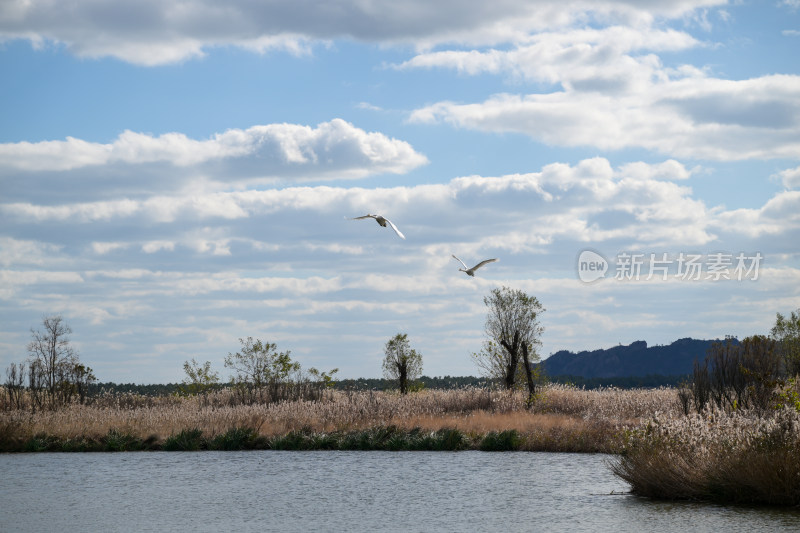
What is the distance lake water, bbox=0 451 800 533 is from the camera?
723 inches

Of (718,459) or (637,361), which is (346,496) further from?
(637,361)

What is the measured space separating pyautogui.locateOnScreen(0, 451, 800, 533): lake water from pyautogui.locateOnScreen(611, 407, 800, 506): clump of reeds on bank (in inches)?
21.0

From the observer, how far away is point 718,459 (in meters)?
19.3

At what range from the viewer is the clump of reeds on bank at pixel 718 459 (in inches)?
715

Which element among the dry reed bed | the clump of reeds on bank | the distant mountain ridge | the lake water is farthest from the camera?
the distant mountain ridge

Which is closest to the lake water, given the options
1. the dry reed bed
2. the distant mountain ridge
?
the dry reed bed

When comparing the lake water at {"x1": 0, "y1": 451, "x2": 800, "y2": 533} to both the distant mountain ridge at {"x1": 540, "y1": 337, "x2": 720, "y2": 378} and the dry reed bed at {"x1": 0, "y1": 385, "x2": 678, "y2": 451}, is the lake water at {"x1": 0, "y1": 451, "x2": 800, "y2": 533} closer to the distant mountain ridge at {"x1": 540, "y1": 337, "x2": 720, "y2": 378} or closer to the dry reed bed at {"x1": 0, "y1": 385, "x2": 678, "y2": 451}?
the dry reed bed at {"x1": 0, "y1": 385, "x2": 678, "y2": 451}

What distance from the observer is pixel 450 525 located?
18.4m

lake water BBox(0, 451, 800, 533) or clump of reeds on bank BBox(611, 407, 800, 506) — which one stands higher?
clump of reeds on bank BBox(611, 407, 800, 506)

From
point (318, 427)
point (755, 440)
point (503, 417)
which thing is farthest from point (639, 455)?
point (318, 427)

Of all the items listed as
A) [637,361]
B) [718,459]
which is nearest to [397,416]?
[718,459]

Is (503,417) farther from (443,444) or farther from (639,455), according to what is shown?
(639,455)

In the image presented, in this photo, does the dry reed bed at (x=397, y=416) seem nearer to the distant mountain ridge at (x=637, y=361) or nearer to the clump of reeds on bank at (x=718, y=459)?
the clump of reeds on bank at (x=718, y=459)

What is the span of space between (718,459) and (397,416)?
21.5 m
